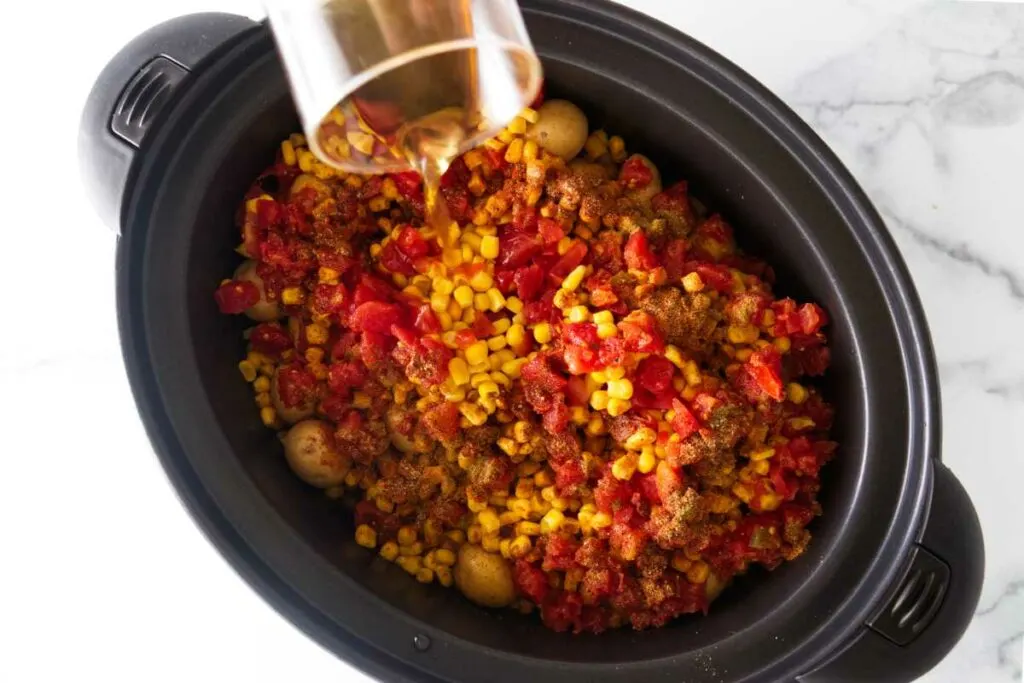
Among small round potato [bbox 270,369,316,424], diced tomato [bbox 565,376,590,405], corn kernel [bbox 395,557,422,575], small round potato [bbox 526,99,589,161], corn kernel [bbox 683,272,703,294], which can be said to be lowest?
corn kernel [bbox 395,557,422,575]

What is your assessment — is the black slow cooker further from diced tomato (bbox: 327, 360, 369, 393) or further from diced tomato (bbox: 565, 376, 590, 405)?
diced tomato (bbox: 565, 376, 590, 405)

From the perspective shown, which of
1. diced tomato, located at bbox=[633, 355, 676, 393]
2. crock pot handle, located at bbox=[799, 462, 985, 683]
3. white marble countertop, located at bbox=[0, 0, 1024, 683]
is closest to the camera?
crock pot handle, located at bbox=[799, 462, 985, 683]

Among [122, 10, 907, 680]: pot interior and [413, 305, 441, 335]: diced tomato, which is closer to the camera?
[122, 10, 907, 680]: pot interior

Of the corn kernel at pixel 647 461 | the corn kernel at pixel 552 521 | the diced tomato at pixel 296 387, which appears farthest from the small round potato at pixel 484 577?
the diced tomato at pixel 296 387

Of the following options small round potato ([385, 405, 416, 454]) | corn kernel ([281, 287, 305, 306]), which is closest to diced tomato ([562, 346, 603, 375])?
small round potato ([385, 405, 416, 454])

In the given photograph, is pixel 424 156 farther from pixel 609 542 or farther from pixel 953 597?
pixel 953 597

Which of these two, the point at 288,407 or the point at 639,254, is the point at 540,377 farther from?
the point at 288,407

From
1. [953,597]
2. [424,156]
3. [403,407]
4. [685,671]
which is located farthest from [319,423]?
[953,597]

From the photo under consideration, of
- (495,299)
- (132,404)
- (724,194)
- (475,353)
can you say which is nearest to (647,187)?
(724,194)
